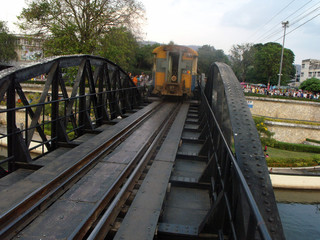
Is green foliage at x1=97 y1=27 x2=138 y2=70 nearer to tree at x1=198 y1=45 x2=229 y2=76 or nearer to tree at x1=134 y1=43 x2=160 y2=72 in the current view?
tree at x1=134 y1=43 x2=160 y2=72

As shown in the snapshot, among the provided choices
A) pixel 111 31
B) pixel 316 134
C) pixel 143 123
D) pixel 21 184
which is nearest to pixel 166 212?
pixel 21 184

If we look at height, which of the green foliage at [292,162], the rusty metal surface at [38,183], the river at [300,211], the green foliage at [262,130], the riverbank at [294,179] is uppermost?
the rusty metal surface at [38,183]

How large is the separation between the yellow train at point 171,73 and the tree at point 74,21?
8.15m

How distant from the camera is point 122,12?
26297mm

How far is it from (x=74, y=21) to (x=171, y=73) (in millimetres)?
12502

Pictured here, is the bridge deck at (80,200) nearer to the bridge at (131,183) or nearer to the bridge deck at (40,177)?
the bridge at (131,183)

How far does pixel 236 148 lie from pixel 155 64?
48.4 feet

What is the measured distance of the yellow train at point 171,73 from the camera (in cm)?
1733

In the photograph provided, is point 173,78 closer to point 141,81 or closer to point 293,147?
point 141,81

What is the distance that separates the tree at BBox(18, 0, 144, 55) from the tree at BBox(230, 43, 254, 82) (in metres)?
42.0

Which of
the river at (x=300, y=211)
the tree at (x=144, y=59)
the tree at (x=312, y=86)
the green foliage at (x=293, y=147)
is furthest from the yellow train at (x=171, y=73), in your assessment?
the tree at (x=312, y=86)

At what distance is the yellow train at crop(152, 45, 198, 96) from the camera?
56.9 ft

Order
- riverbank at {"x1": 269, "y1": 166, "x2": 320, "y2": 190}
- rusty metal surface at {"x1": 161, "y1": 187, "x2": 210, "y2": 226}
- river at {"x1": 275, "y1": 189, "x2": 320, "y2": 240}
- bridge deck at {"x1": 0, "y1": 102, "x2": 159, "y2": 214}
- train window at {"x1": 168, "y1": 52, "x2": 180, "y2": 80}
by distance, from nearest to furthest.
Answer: bridge deck at {"x1": 0, "y1": 102, "x2": 159, "y2": 214}
rusty metal surface at {"x1": 161, "y1": 187, "x2": 210, "y2": 226}
train window at {"x1": 168, "y1": 52, "x2": 180, "y2": 80}
river at {"x1": 275, "y1": 189, "x2": 320, "y2": 240}
riverbank at {"x1": 269, "y1": 166, "x2": 320, "y2": 190}

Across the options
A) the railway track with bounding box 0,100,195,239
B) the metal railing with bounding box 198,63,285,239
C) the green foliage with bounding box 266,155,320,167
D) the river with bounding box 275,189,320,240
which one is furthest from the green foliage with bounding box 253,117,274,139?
the metal railing with bounding box 198,63,285,239
